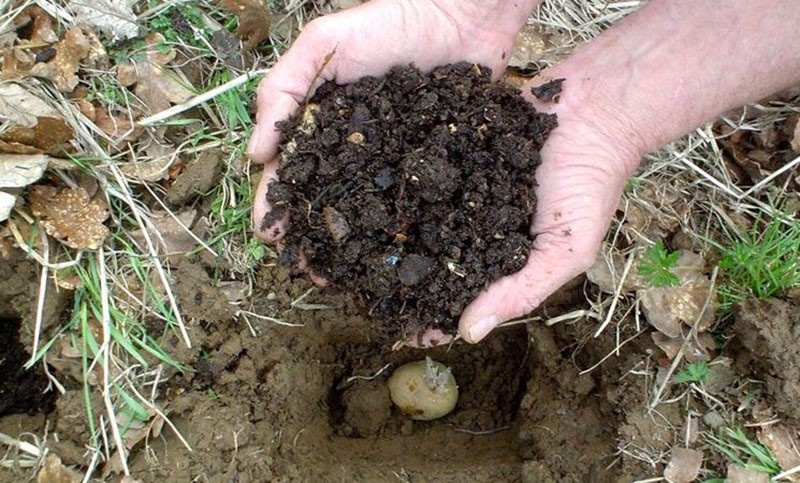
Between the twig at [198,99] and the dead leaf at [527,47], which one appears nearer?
the twig at [198,99]

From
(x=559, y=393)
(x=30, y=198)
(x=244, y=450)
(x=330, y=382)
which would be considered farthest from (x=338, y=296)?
(x=30, y=198)

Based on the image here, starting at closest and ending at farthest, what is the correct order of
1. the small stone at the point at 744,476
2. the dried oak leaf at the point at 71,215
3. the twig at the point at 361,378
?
the small stone at the point at 744,476 < the dried oak leaf at the point at 71,215 < the twig at the point at 361,378

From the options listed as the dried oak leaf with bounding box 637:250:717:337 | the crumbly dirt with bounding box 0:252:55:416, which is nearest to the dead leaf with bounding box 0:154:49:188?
the crumbly dirt with bounding box 0:252:55:416

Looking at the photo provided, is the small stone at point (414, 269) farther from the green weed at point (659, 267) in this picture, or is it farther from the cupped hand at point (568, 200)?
the green weed at point (659, 267)

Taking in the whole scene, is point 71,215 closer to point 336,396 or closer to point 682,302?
point 336,396

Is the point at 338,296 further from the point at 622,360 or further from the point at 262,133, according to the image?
the point at 622,360

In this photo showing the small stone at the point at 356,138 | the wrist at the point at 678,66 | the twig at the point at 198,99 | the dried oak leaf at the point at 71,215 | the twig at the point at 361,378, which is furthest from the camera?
the twig at the point at 361,378

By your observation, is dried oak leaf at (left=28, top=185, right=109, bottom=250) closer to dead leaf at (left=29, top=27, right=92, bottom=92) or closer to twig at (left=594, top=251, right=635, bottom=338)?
dead leaf at (left=29, top=27, right=92, bottom=92)

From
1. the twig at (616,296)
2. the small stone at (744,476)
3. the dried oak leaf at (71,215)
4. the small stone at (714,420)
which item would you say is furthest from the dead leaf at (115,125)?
the small stone at (744,476)

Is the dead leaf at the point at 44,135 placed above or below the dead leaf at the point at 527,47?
above
